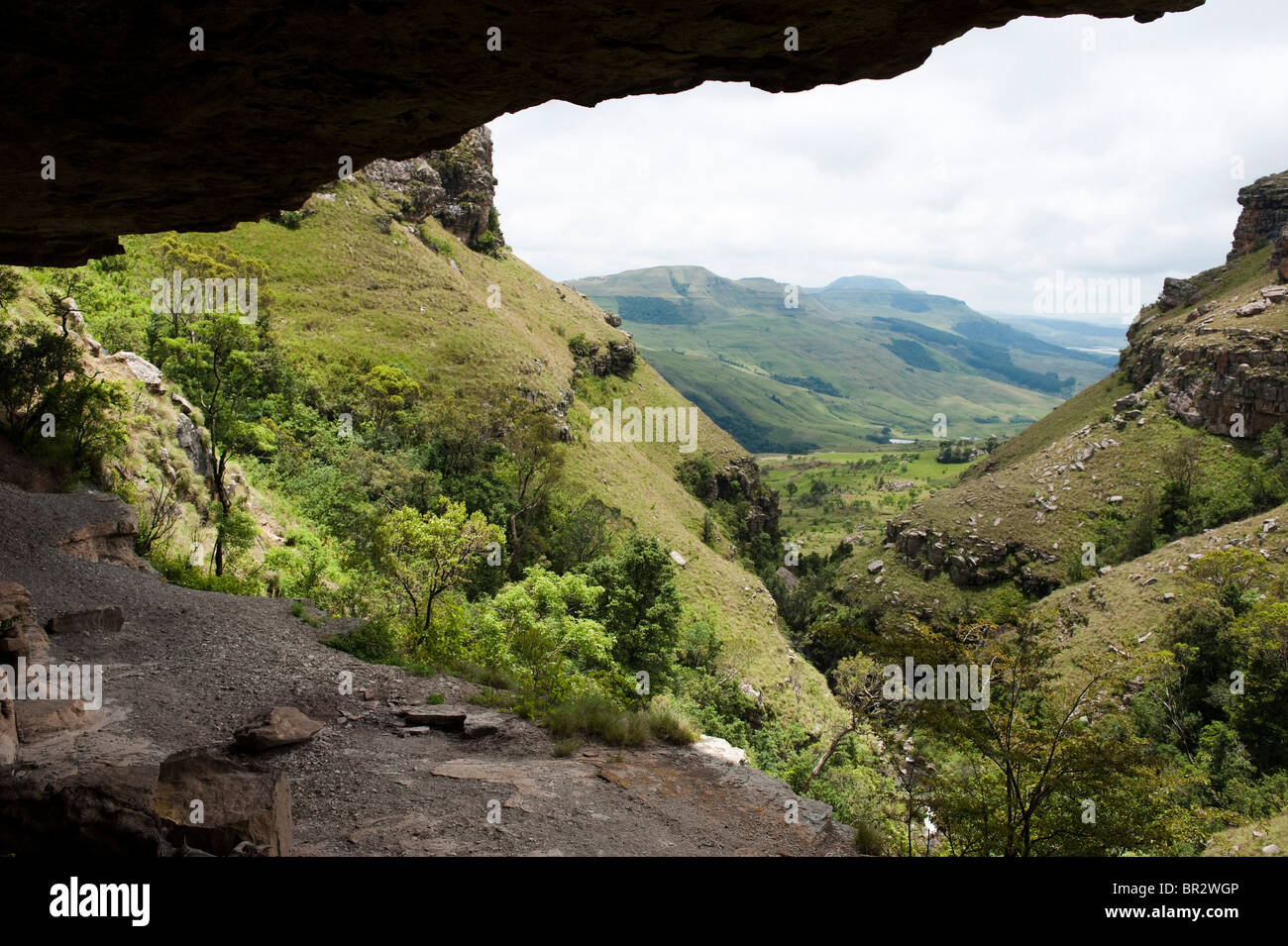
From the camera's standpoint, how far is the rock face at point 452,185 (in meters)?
79.9

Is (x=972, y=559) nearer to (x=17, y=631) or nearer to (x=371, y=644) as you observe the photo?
(x=371, y=644)

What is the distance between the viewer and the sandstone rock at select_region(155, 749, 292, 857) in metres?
7.21

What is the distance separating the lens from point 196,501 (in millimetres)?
25859

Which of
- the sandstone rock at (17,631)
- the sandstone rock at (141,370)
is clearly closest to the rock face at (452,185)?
the sandstone rock at (141,370)

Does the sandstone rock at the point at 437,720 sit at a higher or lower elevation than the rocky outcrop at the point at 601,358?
lower

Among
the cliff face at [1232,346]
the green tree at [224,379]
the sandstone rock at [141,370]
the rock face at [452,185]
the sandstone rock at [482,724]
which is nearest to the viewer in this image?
the sandstone rock at [482,724]

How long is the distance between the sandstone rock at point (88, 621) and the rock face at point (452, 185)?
73336mm

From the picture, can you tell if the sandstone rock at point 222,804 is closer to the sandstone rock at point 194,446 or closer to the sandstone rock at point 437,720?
the sandstone rock at point 437,720

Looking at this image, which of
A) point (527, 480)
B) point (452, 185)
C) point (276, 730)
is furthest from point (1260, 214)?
point (276, 730)

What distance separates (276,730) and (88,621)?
645 centimetres

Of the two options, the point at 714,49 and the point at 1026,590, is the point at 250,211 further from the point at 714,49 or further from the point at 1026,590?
the point at 1026,590

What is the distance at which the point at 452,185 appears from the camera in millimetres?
89688

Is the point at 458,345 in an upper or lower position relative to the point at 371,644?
upper
